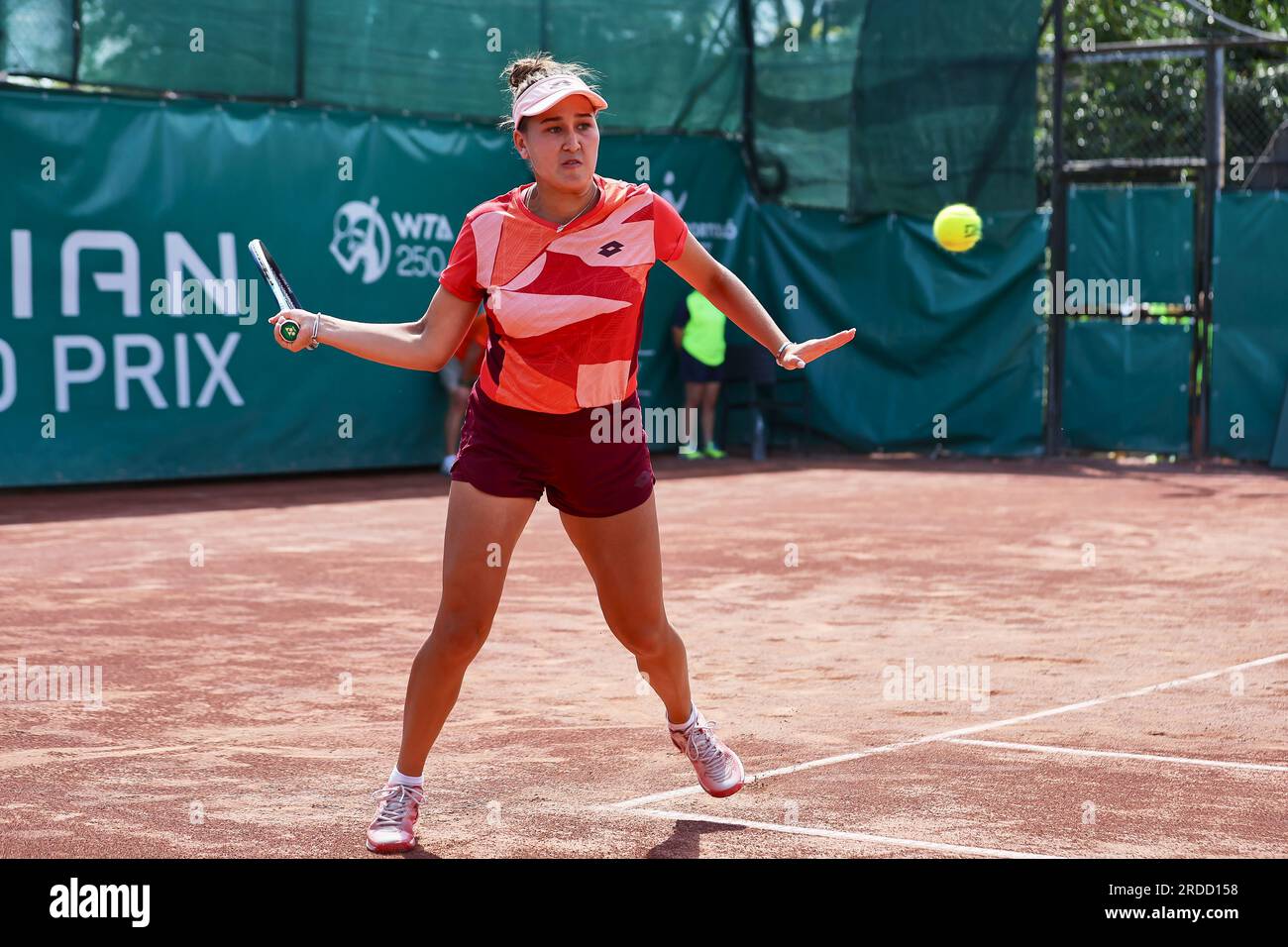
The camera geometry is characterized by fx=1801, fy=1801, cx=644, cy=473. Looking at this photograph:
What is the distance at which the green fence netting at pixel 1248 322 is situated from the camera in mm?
16172

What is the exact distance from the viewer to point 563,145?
4.54 metres

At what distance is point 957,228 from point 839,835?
12.2m

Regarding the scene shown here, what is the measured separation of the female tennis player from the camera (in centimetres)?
454

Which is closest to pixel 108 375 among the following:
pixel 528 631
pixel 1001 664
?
pixel 528 631

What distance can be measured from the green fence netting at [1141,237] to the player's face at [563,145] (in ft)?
42.9

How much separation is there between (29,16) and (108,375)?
274 cm

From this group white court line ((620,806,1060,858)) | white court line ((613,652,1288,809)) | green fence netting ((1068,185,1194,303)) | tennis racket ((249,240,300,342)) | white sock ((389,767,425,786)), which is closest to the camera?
tennis racket ((249,240,300,342))

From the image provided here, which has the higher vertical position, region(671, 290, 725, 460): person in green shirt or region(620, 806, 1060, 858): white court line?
region(671, 290, 725, 460): person in green shirt

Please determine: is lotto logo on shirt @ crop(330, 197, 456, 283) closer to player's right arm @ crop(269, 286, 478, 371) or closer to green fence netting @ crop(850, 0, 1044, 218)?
green fence netting @ crop(850, 0, 1044, 218)

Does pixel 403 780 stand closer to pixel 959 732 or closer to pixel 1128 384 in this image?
pixel 959 732

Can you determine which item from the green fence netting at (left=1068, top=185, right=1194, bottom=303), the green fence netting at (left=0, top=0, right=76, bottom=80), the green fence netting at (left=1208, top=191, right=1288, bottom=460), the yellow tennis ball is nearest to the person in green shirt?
the yellow tennis ball

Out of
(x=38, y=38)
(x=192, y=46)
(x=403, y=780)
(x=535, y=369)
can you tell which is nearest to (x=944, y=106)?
(x=192, y=46)

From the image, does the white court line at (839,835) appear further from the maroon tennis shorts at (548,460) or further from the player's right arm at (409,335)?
the player's right arm at (409,335)

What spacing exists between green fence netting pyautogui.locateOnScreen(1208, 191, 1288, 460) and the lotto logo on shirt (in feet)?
23.1
